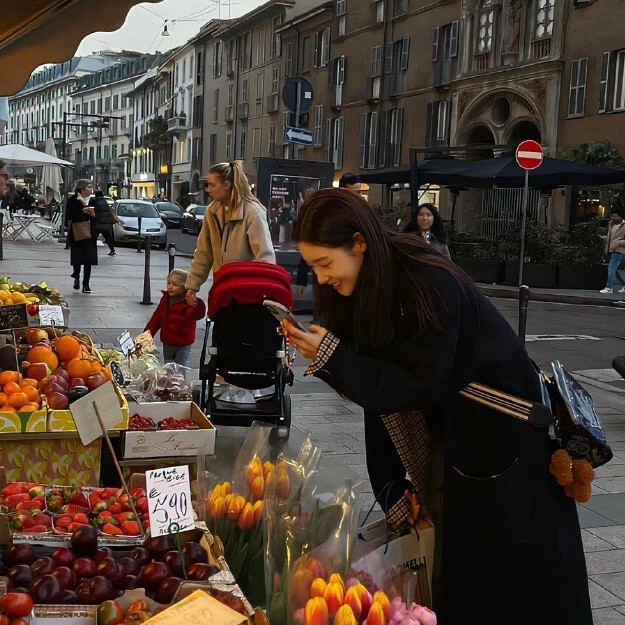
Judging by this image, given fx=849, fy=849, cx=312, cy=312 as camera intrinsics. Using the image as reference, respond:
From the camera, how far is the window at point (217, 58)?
56.2 metres

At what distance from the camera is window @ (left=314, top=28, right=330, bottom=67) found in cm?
3859

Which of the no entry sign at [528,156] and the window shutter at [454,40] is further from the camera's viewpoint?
the window shutter at [454,40]

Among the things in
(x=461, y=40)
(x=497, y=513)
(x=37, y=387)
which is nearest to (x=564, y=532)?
(x=497, y=513)

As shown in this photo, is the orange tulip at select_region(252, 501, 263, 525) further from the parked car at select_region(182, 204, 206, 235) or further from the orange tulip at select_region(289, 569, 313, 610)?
the parked car at select_region(182, 204, 206, 235)

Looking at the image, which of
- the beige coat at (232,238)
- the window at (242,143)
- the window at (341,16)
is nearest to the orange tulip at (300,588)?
the beige coat at (232,238)

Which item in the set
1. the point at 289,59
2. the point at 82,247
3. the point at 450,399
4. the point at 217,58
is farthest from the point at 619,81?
the point at 217,58

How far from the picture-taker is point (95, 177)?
99.1 m

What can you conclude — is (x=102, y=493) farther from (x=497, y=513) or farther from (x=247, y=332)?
(x=247, y=332)

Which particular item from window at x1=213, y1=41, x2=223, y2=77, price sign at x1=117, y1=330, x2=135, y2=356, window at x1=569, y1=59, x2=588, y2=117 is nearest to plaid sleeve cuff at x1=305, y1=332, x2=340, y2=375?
price sign at x1=117, y1=330, x2=135, y2=356

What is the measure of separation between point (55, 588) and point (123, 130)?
9388 cm

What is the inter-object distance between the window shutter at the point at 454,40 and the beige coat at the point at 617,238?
1327cm

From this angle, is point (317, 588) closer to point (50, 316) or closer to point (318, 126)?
point (50, 316)

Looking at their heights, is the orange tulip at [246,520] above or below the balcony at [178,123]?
below

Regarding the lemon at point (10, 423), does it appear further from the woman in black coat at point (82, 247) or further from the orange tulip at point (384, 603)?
the woman in black coat at point (82, 247)
